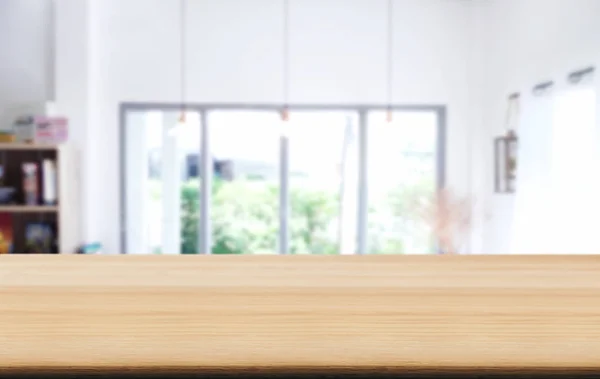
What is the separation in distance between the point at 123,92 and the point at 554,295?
16.8 feet

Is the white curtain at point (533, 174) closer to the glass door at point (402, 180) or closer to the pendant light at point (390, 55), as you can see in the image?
the glass door at point (402, 180)

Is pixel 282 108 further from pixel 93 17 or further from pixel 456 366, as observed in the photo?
pixel 456 366

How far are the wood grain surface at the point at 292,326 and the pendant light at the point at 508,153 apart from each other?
12.8ft

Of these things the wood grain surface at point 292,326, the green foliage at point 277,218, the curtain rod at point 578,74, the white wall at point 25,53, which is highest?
the white wall at point 25,53

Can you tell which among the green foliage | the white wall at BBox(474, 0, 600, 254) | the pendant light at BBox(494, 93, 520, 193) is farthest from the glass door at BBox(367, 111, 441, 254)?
the pendant light at BBox(494, 93, 520, 193)

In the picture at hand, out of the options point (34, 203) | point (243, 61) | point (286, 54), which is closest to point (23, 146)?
point (34, 203)

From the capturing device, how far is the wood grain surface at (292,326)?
15cm

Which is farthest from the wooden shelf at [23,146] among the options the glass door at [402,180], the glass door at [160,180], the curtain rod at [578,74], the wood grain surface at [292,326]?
the wood grain surface at [292,326]

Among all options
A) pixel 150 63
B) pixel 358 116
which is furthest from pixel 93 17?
pixel 358 116

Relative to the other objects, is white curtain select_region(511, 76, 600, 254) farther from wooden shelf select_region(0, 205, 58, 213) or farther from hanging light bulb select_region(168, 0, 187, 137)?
wooden shelf select_region(0, 205, 58, 213)

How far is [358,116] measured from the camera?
513 centimetres

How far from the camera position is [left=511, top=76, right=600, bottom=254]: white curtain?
2.93 m

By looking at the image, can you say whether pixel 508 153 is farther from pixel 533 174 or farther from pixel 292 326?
pixel 292 326

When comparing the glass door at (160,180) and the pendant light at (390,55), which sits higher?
the pendant light at (390,55)
